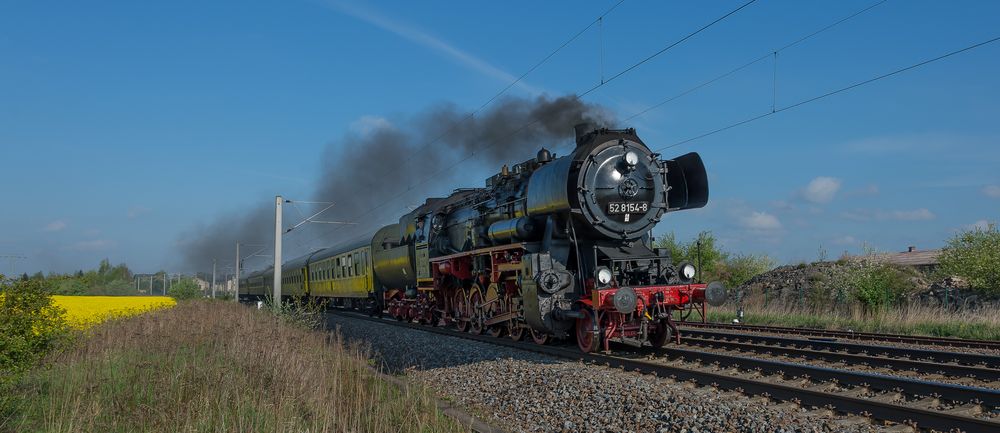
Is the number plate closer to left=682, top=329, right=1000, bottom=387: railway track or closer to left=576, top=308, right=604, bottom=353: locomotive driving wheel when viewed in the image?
left=576, top=308, right=604, bottom=353: locomotive driving wheel

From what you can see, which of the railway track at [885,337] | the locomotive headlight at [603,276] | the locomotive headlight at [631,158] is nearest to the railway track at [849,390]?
the locomotive headlight at [603,276]

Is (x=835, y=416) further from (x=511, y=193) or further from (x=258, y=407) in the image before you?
(x=511, y=193)

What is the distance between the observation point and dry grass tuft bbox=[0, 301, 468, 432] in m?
6.33

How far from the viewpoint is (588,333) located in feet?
40.7

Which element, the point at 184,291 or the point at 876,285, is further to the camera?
the point at 184,291

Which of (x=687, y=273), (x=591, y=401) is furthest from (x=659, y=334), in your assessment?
(x=591, y=401)

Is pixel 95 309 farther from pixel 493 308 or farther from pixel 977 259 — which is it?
pixel 977 259

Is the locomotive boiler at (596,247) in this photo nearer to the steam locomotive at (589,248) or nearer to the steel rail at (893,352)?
the steam locomotive at (589,248)

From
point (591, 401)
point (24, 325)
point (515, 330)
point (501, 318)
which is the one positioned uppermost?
point (24, 325)

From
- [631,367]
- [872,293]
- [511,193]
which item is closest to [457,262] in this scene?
[511,193]

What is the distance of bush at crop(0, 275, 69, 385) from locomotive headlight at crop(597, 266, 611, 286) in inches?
314

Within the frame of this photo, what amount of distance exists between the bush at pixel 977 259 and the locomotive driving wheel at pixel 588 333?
64.7 feet

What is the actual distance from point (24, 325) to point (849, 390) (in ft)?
32.8

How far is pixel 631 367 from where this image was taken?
34.5 ft
